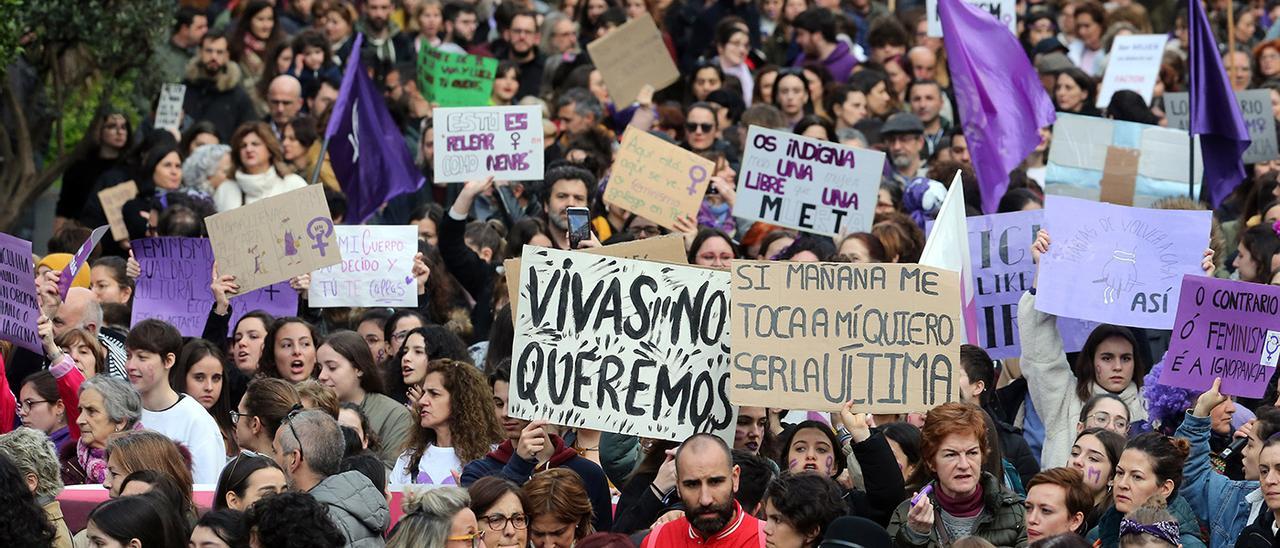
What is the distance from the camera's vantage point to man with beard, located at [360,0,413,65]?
61.4 feet

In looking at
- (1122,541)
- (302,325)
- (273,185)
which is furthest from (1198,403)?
(273,185)

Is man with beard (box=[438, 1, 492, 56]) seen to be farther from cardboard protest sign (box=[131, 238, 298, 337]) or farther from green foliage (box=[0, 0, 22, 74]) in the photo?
cardboard protest sign (box=[131, 238, 298, 337])

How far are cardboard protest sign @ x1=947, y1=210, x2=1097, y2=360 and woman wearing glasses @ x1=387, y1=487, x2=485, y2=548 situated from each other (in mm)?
3951

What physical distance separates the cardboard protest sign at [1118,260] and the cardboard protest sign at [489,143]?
4.31m

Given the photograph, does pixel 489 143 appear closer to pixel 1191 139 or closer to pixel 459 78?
pixel 459 78

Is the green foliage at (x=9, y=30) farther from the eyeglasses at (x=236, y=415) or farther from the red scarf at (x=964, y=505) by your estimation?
the red scarf at (x=964, y=505)

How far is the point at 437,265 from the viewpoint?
41.0 ft

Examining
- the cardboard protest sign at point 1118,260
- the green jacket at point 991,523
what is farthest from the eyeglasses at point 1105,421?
the green jacket at point 991,523

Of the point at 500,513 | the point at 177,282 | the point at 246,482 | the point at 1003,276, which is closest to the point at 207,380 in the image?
the point at 177,282

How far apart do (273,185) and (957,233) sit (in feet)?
20.2

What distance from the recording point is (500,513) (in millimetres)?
8023

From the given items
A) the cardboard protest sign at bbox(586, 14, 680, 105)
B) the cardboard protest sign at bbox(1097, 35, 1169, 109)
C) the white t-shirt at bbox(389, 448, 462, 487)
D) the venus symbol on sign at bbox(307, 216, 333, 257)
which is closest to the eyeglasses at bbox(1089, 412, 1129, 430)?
the white t-shirt at bbox(389, 448, 462, 487)

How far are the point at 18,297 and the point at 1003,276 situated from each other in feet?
16.6

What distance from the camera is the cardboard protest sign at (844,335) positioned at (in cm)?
855
